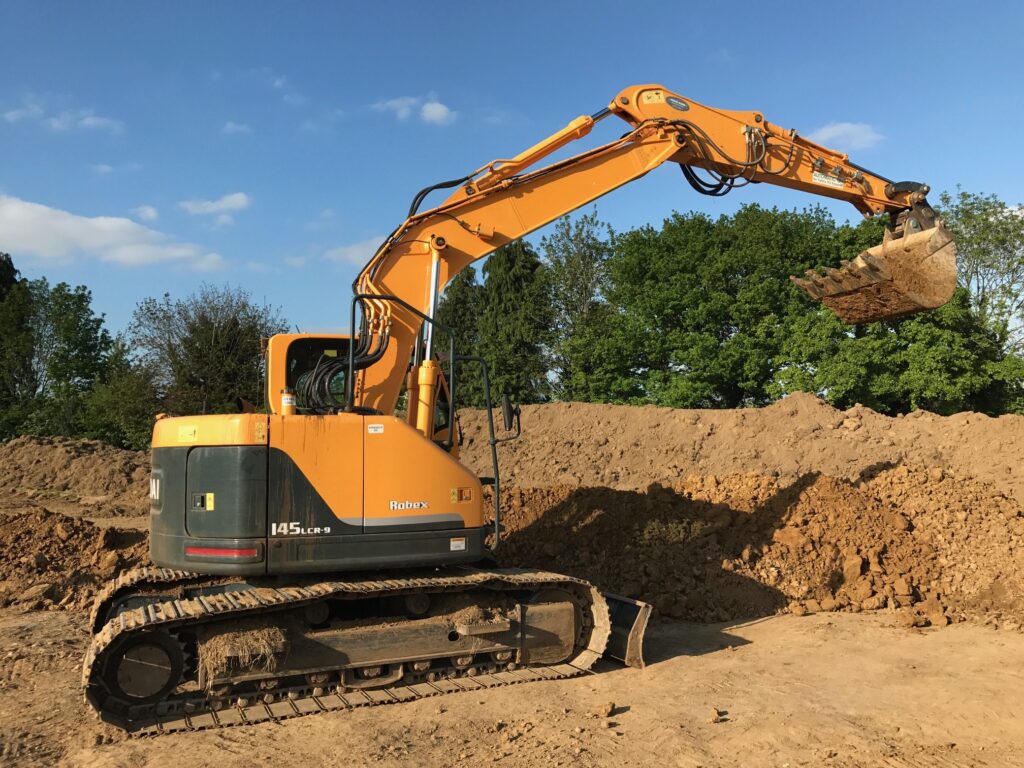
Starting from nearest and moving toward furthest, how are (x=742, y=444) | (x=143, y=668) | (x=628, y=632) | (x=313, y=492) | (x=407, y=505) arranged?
(x=143, y=668), (x=313, y=492), (x=407, y=505), (x=628, y=632), (x=742, y=444)

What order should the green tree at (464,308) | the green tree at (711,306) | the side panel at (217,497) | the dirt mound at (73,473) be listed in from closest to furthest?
the side panel at (217,497) < the dirt mound at (73,473) < the green tree at (711,306) < the green tree at (464,308)

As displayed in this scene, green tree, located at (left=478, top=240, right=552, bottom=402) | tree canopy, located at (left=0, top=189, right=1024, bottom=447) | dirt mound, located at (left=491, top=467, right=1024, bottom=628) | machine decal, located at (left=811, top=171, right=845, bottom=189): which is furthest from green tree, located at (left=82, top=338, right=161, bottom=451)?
machine decal, located at (left=811, top=171, right=845, bottom=189)

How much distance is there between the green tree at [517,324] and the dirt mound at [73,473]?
16.2 meters

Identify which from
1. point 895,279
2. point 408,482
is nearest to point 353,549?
point 408,482

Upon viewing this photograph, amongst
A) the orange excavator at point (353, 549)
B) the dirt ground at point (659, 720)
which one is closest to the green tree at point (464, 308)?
the orange excavator at point (353, 549)

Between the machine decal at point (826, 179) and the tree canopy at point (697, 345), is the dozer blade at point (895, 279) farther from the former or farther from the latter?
the tree canopy at point (697, 345)

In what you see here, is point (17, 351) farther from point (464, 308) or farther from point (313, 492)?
point (313, 492)

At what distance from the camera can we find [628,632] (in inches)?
262

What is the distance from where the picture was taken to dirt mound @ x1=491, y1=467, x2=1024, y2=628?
868 cm

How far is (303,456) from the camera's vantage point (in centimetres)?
575

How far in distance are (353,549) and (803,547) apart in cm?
574

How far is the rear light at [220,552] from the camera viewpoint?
5566mm

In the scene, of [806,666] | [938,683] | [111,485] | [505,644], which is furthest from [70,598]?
[111,485]

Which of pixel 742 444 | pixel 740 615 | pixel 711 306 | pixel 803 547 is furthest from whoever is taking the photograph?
pixel 711 306
